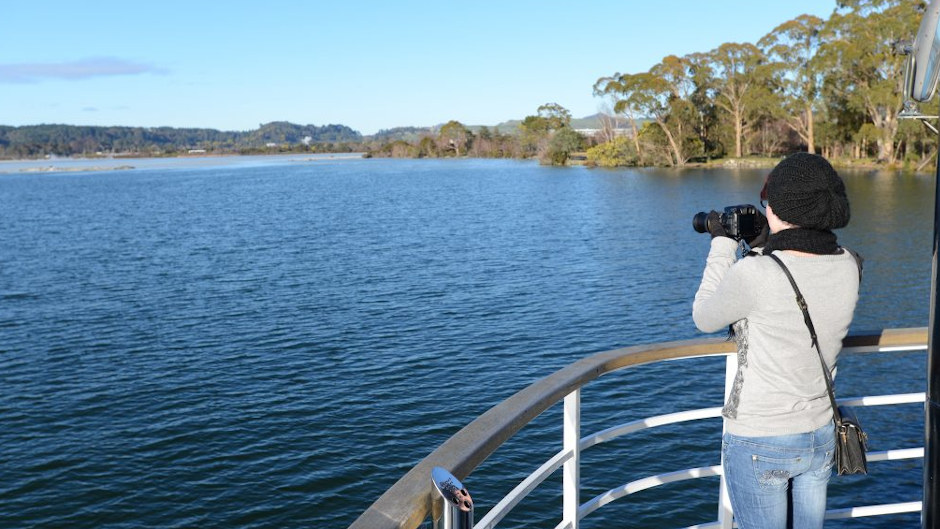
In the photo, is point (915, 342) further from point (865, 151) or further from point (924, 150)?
point (865, 151)

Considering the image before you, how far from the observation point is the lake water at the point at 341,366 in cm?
921

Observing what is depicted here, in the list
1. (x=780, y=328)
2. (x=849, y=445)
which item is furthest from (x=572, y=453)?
(x=849, y=445)

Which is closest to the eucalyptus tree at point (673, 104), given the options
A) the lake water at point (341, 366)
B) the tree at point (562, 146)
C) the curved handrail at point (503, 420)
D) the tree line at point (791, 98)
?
the tree line at point (791, 98)

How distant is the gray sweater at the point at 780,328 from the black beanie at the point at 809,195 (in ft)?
0.32

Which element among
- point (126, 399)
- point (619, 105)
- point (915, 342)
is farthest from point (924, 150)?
point (915, 342)

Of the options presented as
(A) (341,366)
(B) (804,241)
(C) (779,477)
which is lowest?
(A) (341,366)

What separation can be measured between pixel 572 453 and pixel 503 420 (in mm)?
532

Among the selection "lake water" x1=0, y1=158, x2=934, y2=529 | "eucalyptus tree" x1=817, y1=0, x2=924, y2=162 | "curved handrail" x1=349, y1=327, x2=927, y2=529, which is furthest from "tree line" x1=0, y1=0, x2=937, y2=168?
"curved handrail" x1=349, y1=327, x2=927, y2=529

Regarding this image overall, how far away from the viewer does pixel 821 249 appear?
2.07 meters

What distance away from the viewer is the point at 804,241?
2068 mm

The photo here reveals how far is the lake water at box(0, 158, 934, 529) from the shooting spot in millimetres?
9211

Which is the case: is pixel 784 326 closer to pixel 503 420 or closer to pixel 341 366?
pixel 503 420

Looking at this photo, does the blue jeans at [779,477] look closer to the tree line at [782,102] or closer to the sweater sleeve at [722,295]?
the sweater sleeve at [722,295]

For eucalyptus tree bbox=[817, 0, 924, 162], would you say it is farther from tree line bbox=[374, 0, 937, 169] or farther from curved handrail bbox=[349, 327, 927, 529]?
curved handrail bbox=[349, 327, 927, 529]
